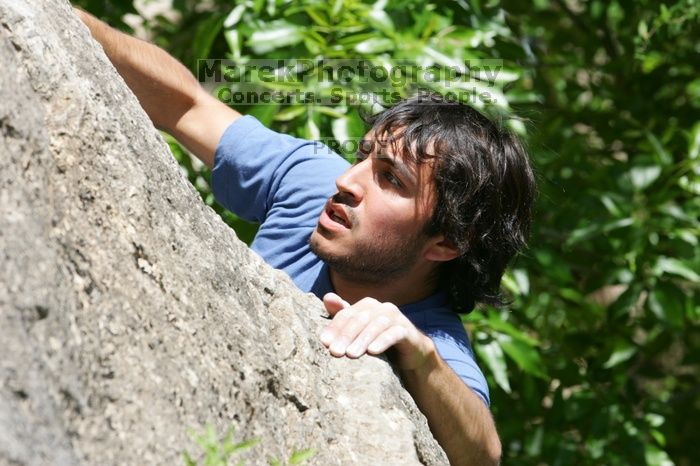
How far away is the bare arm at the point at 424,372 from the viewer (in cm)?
181

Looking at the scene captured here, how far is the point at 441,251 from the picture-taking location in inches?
91.7

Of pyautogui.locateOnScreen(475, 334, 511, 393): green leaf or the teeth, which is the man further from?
pyautogui.locateOnScreen(475, 334, 511, 393): green leaf

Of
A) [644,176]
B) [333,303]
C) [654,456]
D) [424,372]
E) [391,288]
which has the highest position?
[333,303]

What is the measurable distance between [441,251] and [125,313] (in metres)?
1.05

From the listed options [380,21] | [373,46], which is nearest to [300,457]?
[373,46]

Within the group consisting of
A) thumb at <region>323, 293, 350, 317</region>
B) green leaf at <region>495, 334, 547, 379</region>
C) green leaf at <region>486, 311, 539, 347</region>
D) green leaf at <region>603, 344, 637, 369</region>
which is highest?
thumb at <region>323, 293, 350, 317</region>

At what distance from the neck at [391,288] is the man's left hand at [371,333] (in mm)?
367

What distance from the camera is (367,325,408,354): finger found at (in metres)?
1.79

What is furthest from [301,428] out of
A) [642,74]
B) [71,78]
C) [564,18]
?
[564,18]

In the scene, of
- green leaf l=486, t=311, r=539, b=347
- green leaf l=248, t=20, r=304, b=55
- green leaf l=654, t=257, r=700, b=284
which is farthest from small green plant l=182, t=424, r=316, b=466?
green leaf l=654, t=257, r=700, b=284

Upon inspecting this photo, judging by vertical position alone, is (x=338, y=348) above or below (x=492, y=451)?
above

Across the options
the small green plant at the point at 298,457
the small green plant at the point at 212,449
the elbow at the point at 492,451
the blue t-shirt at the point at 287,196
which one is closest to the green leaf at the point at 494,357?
the blue t-shirt at the point at 287,196

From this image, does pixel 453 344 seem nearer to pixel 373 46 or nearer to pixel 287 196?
pixel 287 196

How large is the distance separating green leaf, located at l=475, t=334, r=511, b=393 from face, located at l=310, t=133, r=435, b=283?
3.20 feet
